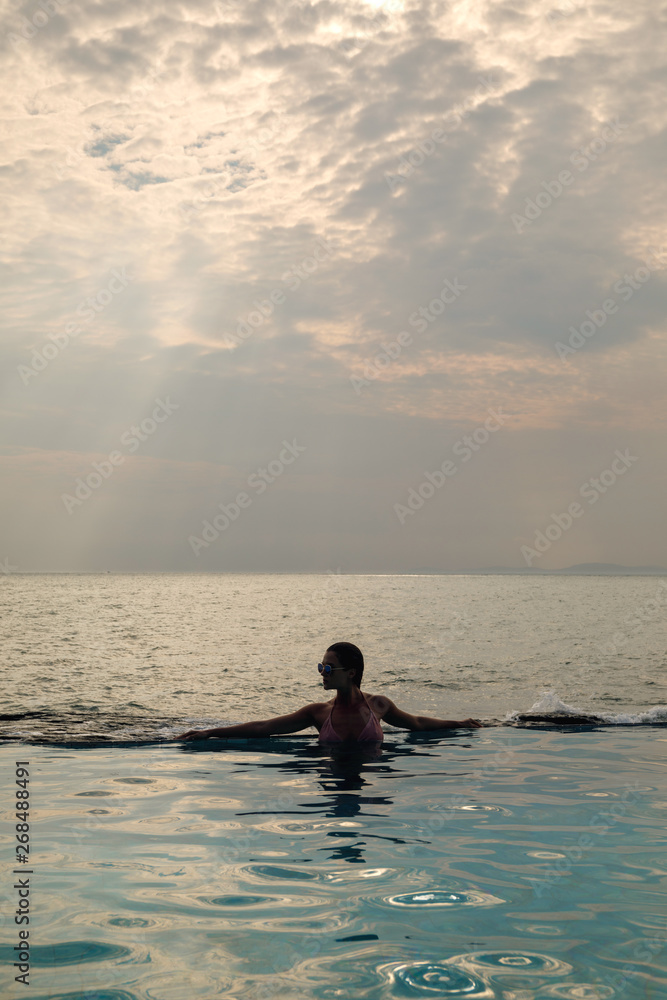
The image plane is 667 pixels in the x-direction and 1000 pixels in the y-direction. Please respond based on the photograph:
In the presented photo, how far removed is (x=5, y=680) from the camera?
70.1 feet

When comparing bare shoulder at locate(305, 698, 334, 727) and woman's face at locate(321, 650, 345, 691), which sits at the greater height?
woman's face at locate(321, 650, 345, 691)

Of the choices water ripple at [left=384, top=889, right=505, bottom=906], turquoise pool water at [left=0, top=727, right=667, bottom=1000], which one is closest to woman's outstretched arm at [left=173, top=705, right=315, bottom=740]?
turquoise pool water at [left=0, top=727, right=667, bottom=1000]

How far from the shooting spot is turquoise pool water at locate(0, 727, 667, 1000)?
4.22 metres

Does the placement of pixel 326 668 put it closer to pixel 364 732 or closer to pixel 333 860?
pixel 364 732

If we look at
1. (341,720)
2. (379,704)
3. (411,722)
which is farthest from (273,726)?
(411,722)

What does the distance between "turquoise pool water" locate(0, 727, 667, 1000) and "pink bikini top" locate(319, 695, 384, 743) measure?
966 millimetres

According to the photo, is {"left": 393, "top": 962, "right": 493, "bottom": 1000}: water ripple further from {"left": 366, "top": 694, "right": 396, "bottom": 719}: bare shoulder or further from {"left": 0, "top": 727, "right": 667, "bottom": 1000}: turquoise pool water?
{"left": 366, "top": 694, "right": 396, "bottom": 719}: bare shoulder

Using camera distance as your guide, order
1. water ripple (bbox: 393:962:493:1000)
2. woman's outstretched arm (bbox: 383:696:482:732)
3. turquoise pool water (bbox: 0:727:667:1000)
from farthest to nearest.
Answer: woman's outstretched arm (bbox: 383:696:482:732), turquoise pool water (bbox: 0:727:667:1000), water ripple (bbox: 393:962:493:1000)

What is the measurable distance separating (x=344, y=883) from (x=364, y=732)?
5630mm

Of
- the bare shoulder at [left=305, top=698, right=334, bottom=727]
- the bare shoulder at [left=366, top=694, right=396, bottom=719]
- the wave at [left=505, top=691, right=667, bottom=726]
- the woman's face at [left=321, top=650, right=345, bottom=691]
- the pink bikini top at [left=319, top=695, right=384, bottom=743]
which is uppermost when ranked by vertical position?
the woman's face at [left=321, top=650, right=345, bottom=691]

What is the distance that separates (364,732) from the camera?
11172 millimetres

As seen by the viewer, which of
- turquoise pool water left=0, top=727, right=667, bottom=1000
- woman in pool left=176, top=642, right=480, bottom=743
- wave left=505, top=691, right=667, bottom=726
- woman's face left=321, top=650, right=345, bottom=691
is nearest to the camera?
turquoise pool water left=0, top=727, right=667, bottom=1000

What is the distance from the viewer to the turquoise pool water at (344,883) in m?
4.22

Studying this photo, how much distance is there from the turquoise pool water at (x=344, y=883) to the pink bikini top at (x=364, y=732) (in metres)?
0.97
